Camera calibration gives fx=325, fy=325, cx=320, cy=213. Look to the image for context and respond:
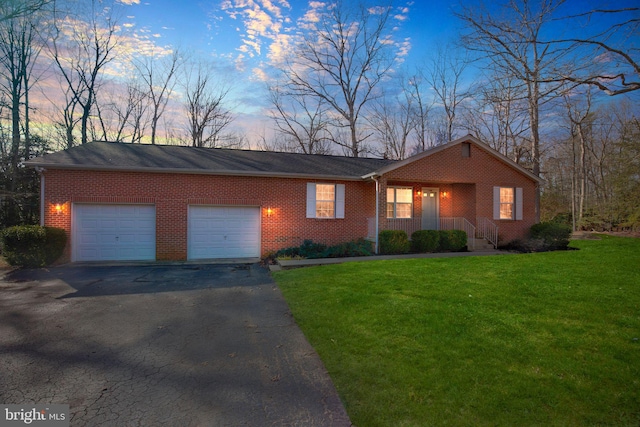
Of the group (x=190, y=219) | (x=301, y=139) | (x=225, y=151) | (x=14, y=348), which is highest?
(x=301, y=139)

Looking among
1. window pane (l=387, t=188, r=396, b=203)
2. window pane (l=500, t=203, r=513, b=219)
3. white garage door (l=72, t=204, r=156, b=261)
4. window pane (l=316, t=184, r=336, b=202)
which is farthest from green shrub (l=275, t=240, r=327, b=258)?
window pane (l=500, t=203, r=513, b=219)

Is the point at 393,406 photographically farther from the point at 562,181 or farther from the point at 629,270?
the point at 562,181

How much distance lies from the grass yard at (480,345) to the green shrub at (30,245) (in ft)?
27.1

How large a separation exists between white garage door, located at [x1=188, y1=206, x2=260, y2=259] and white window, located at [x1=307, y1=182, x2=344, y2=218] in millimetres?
2159

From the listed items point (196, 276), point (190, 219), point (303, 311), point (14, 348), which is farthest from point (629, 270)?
point (190, 219)

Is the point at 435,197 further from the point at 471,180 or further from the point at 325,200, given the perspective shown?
the point at 325,200

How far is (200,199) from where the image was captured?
11.8m

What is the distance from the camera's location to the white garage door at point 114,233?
36.4 ft

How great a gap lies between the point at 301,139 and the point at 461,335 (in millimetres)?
25279

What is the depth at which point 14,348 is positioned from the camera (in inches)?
166

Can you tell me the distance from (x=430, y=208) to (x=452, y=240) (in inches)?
97.3

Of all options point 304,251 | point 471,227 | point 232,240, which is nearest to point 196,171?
point 232,240

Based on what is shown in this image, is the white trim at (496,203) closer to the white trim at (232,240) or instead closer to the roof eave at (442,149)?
the roof eave at (442,149)

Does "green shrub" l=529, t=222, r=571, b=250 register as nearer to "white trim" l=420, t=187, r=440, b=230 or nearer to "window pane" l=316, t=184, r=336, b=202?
"white trim" l=420, t=187, r=440, b=230
